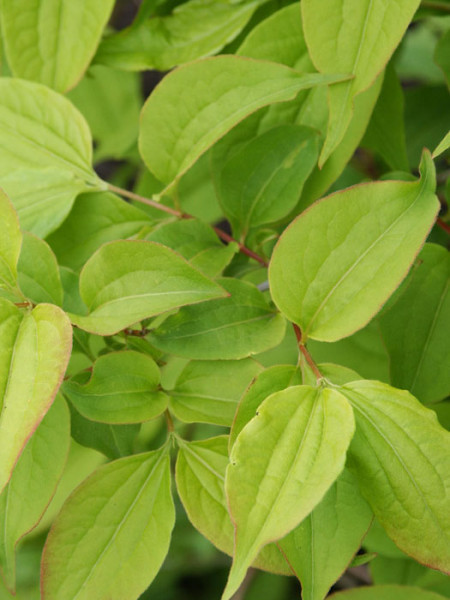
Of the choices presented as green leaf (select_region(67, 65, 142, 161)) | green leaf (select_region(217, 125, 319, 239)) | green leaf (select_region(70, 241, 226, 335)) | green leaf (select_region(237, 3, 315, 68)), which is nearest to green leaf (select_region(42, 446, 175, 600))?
green leaf (select_region(70, 241, 226, 335))

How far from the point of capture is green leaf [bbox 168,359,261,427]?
43 centimetres

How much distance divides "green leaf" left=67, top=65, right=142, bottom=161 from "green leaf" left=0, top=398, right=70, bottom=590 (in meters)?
0.77

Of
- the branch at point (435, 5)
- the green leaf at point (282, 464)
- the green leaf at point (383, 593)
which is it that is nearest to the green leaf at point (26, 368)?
the green leaf at point (282, 464)

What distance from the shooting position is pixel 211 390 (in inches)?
17.2

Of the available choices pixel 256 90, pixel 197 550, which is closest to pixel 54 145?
pixel 256 90

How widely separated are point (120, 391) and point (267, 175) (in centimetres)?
21

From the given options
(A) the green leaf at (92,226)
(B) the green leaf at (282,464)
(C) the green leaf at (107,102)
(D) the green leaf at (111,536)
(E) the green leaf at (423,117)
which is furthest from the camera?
(C) the green leaf at (107,102)

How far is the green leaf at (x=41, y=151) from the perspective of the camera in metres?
0.49

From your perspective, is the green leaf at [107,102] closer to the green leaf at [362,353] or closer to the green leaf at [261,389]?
the green leaf at [362,353]

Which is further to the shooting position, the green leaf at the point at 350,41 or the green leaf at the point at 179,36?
the green leaf at the point at 179,36

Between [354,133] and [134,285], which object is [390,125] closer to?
[354,133]

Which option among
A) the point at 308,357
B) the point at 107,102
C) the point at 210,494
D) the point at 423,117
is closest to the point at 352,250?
the point at 308,357

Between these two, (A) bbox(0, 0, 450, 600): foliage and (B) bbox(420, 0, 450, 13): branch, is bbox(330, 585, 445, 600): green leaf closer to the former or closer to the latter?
(A) bbox(0, 0, 450, 600): foliage

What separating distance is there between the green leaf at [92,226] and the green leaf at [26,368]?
144 millimetres
